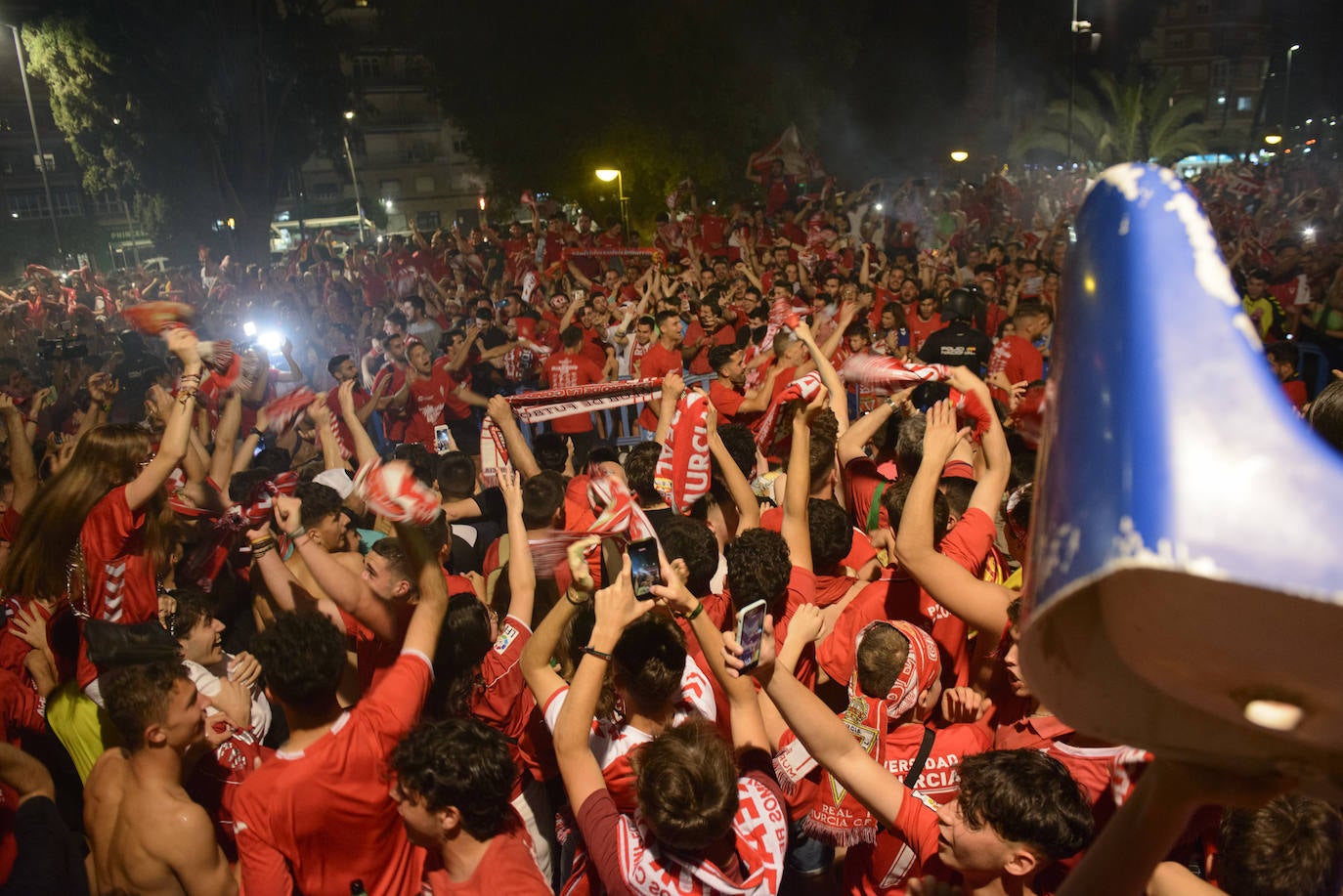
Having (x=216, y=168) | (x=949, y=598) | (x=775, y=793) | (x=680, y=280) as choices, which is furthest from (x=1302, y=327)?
(x=216, y=168)

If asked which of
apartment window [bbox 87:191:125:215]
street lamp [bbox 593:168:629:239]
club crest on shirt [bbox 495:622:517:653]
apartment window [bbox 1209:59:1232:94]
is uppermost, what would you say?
apartment window [bbox 1209:59:1232:94]

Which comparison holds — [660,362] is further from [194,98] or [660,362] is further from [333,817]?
[194,98]

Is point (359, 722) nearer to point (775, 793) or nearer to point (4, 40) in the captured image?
point (775, 793)

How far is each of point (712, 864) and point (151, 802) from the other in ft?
5.93

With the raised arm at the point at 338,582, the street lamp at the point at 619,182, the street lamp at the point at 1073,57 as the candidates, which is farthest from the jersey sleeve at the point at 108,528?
the street lamp at the point at 1073,57

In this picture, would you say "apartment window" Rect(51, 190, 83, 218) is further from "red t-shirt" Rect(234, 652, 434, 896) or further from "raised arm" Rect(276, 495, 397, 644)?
"red t-shirt" Rect(234, 652, 434, 896)

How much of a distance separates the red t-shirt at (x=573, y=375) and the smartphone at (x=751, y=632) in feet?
21.3

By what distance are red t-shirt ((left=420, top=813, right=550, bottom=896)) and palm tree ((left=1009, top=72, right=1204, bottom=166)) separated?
170 feet

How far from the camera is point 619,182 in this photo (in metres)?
26.2

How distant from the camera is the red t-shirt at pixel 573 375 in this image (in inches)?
349

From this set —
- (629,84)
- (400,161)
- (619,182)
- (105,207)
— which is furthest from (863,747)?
(400,161)

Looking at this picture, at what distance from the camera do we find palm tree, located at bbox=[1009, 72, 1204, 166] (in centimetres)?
4875

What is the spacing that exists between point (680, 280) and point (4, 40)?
130ft

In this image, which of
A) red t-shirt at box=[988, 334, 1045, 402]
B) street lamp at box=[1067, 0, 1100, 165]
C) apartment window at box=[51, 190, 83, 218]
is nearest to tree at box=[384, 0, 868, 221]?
street lamp at box=[1067, 0, 1100, 165]
